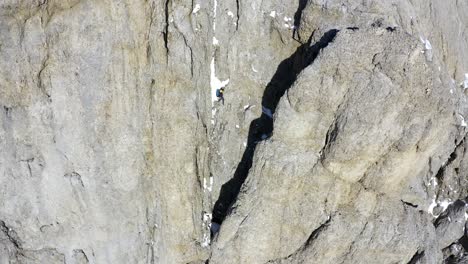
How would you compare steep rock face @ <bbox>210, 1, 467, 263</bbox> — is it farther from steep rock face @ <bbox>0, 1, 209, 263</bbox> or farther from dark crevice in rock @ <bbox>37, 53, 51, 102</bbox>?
dark crevice in rock @ <bbox>37, 53, 51, 102</bbox>

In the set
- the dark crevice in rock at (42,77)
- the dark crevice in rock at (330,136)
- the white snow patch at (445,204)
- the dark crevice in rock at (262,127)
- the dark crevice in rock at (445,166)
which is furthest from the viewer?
the dark crevice in rock at (445,166)

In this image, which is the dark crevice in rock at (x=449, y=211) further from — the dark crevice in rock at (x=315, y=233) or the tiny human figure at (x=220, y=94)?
the tiny human figure at (x=220, y=94)

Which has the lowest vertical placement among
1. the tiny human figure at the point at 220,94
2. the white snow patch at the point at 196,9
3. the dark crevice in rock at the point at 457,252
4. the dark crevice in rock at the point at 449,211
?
the dark crevice in rock at the point at 457,252

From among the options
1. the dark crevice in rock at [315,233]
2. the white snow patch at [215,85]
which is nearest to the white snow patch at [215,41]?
the white snow patch at [215,85]

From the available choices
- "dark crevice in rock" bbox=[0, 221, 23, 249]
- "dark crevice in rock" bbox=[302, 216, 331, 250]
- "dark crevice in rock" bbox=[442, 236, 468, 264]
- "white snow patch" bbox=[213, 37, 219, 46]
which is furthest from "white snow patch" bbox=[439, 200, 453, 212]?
"dark crevice in rock" bbox=[0, 221, 23, 249]

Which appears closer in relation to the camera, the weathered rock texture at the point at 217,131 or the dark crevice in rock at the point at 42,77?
the weathered rock texture at the point at 217,131

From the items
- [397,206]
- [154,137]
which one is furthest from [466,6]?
[154,137]

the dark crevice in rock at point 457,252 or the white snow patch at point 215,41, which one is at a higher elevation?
the white snow patch at point 215,41
